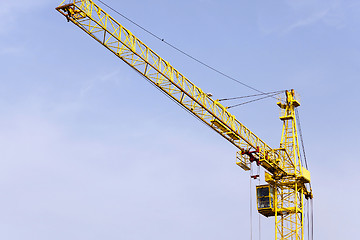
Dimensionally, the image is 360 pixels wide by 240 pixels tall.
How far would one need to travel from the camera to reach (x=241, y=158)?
8188 cm

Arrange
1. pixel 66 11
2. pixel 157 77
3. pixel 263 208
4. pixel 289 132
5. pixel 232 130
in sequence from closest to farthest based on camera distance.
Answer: pixel 66 11
pixel 157 77
pixel 232 130
pixel 263 208
pixel 289 132

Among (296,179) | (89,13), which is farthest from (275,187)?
(89,13)

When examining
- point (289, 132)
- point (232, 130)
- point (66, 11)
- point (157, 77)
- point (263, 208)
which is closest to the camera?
point (66, 11)

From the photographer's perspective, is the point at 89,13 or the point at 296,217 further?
the point at 296,217

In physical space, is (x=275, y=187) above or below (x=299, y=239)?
above

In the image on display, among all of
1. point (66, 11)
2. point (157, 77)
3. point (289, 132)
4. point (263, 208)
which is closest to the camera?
point (66, 11)

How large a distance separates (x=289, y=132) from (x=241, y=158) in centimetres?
1226

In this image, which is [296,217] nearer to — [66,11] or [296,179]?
[296,179]

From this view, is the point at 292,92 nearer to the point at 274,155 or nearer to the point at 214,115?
the point at 274,155

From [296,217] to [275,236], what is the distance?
3.41m

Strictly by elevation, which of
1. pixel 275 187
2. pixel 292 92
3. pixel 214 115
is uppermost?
pixel 292 92

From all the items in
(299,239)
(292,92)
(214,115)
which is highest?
(292,92)

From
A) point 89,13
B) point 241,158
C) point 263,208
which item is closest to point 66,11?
point 89,13

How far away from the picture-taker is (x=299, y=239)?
86000 mm
